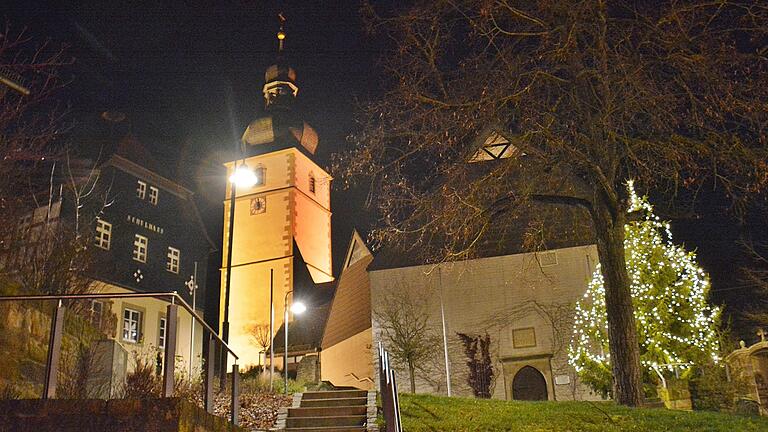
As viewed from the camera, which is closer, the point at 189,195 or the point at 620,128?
the point at 620,128

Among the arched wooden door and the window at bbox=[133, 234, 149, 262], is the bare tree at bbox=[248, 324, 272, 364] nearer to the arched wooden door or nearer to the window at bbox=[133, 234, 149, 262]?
the window at bbox=[133, 234, 149, 262]

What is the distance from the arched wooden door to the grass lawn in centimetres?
1258

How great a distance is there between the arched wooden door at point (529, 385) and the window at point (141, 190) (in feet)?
64.2

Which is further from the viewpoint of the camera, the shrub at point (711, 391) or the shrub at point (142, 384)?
the shrub at point (711, 391)

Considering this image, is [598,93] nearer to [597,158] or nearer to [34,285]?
[597,158]

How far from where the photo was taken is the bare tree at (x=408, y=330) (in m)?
28.0

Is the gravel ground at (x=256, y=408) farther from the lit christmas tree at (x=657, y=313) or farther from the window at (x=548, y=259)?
the window at (x=548, y=259)

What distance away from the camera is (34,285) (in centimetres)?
1295

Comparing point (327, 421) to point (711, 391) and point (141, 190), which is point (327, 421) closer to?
point (711, 391)

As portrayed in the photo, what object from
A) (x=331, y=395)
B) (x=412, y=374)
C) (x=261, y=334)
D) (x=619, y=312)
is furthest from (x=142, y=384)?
(x=261, y=334)

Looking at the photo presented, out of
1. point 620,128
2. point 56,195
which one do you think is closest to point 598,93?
point 620,128

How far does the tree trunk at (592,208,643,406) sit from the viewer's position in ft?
46.7

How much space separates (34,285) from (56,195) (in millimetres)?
16292

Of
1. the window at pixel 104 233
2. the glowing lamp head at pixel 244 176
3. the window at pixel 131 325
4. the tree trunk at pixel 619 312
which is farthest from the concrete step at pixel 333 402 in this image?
the window at pixel 104 233
